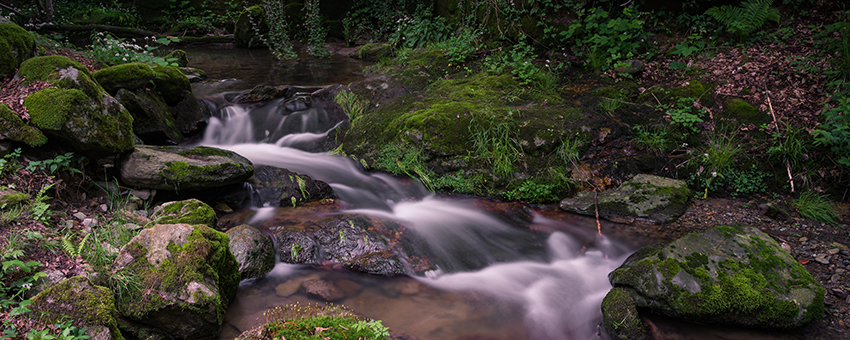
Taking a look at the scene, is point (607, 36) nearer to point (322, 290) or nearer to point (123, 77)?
point (322, 290)

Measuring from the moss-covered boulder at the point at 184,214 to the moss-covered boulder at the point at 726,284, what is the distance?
14.3 feet

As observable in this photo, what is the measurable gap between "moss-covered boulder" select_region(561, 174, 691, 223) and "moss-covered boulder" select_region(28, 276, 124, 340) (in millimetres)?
5042

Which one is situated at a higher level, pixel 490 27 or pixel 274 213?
pixel 490 27

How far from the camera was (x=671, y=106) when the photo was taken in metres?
6.43

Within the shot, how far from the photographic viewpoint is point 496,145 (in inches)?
243

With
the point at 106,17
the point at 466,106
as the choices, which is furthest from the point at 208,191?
the point at 106,17

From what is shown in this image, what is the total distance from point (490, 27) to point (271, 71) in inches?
243

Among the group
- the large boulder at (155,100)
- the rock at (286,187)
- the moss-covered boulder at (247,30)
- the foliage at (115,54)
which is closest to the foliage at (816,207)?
the rock at (286,187)

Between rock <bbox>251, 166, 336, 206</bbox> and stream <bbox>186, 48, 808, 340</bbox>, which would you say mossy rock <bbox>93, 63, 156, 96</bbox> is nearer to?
stream <bbox>186, 48, 808, 340</bbox>

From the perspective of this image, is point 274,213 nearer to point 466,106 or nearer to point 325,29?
point 466,106

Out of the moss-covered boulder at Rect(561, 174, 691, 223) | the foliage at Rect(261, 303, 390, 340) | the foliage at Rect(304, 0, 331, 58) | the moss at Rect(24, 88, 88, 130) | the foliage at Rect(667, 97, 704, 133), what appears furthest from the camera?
the foliage at Rect(304, 0, 331, 58)

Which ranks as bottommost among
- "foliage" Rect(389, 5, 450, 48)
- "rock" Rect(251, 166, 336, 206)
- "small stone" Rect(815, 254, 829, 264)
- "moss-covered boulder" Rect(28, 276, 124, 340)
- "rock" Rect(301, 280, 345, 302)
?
"small stone" Rect(815, 254, 829, 264)

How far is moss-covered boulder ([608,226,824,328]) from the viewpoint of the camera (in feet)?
11.3

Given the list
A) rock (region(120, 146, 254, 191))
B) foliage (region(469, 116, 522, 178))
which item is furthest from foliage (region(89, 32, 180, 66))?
foliage (region(469, 116, 522, 178))
